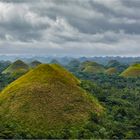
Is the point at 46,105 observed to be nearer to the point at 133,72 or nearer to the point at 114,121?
the point at 114,121

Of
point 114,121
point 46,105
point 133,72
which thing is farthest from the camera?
point 133,72

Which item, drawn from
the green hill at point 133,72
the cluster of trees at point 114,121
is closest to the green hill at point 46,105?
the cluster of trees at point 114,121

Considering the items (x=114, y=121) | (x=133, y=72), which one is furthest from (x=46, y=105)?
(x=133, y=72)

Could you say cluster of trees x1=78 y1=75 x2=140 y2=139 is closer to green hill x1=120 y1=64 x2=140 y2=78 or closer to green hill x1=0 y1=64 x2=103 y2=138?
green hill x1=0 y1=64 x2=103 y2=138

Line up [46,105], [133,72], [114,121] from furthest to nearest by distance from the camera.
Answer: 1. [133,72]
2. [46,105]
3. [114,121]

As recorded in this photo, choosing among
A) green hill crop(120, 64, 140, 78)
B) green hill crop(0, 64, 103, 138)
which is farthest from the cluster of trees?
green hill crop(120, 64, 140, 78)

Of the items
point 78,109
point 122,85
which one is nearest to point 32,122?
point 78,109

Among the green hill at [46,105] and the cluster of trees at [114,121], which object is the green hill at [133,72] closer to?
the cluster of trees at [114,121]

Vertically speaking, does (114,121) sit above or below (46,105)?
below

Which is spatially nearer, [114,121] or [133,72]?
[114,121]
